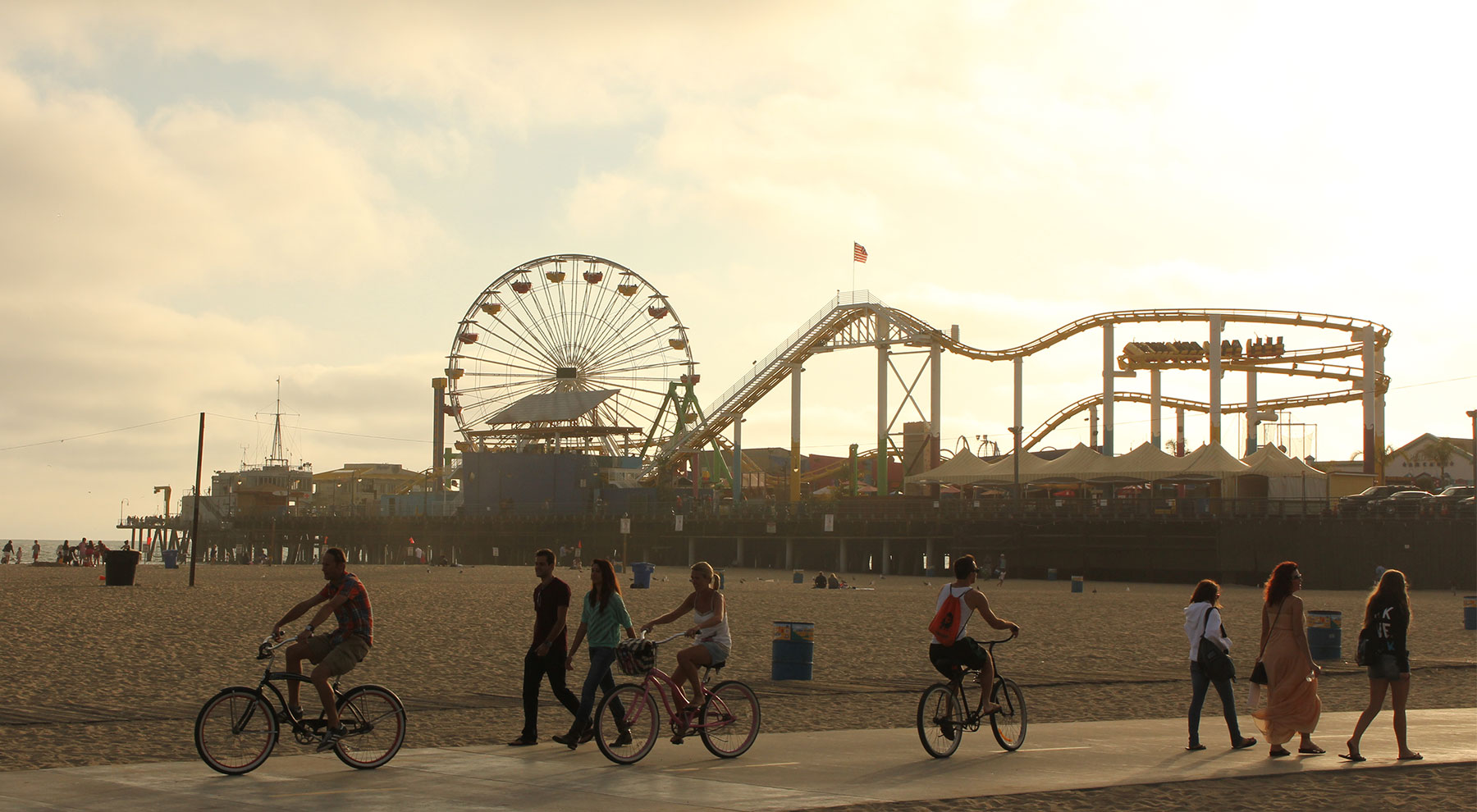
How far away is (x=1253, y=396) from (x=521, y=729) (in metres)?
59.3

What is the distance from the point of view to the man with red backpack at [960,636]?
10859 millimetres

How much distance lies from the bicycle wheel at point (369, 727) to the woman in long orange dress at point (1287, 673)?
6457mm

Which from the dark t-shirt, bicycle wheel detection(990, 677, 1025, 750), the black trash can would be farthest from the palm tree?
the dark t-shirt

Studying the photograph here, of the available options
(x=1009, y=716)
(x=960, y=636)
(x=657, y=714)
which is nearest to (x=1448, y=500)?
(x=1009, y=716)

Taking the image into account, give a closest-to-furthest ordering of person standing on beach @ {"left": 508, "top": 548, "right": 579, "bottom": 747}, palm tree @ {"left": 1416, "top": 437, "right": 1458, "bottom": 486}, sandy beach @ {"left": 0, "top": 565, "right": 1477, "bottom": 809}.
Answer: person standing on beach @ {"left": 508, "top": 548, "right": 579, "bottom": 747} < sandy beach @ {"left": 0, "top": 565, "right": 1477, "bottom": 809} < palm tree @ {"left": 1416, "top": 437, "right": 1458, "bottom": 486}

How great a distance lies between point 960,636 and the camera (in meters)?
11.0

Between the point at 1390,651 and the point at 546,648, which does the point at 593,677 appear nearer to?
the point at 546,648

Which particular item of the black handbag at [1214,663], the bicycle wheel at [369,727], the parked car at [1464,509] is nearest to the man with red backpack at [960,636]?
the black handbag at [1214,663]

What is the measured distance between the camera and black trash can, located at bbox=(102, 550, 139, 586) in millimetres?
37469

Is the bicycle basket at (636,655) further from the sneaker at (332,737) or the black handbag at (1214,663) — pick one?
the black handbag at (1214,663)

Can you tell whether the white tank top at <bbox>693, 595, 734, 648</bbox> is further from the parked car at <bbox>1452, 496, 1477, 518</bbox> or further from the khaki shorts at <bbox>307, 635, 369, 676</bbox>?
the parked car at <bbox>1452, 496, 1477, 518</bbox>

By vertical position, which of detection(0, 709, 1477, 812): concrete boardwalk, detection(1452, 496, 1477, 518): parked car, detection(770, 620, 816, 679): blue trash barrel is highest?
detection(1452, 496, 1477, 518): parked car

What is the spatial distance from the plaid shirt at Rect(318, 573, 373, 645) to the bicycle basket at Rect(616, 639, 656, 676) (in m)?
1.80

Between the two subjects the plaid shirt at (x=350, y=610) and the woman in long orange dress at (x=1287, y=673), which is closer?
the plaid shirt at (x=350, y=610)
